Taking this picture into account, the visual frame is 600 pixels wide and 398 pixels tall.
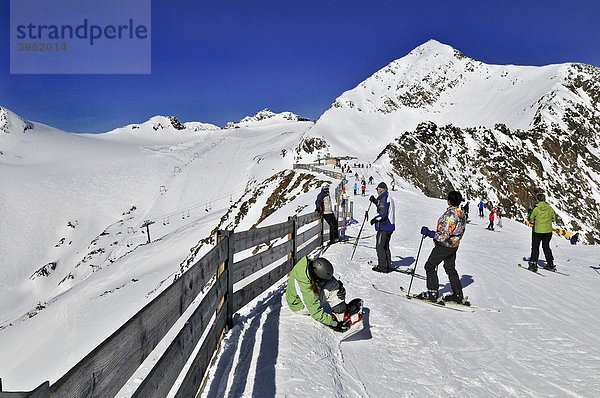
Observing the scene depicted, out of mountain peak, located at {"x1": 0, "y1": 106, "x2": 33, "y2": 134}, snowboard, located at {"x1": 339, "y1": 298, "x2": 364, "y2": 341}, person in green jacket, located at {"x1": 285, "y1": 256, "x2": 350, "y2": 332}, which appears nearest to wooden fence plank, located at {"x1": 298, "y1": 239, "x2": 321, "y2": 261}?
person in green jacket, located at {"x1": 285, "y1": 256, "x2": 350, "y2": 332}

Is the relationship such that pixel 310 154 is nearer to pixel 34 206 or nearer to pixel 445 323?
pixel 34 206

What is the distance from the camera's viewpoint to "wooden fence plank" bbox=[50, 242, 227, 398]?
1.53 metres

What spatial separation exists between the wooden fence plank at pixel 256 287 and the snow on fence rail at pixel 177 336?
2cm

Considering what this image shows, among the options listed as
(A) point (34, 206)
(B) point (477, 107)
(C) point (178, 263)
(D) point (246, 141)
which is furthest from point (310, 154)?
(B) point (477, 107)

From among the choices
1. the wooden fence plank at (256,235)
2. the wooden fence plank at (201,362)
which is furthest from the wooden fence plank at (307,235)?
the wooden fence plank at (201,362)

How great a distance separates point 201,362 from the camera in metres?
3.56

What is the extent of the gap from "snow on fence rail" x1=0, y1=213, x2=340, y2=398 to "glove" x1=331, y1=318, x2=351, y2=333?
5.08 feet

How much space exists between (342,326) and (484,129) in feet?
251

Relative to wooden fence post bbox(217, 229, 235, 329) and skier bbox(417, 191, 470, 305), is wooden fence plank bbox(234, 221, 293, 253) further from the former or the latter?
skier bbox(417, 191, 470, 305)

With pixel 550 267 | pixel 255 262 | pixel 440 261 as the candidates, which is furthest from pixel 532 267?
pixel 255 262

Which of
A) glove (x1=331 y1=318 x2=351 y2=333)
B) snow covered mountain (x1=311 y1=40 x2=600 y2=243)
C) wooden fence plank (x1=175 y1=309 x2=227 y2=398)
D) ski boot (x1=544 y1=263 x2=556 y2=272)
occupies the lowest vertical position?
ski boot (x1=544 y1=263 x2=556 y2=272)

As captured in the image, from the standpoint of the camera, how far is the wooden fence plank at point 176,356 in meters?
2.38

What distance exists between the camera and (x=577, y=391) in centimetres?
401

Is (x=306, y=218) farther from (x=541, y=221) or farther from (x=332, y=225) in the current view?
(x=541, y=221)
